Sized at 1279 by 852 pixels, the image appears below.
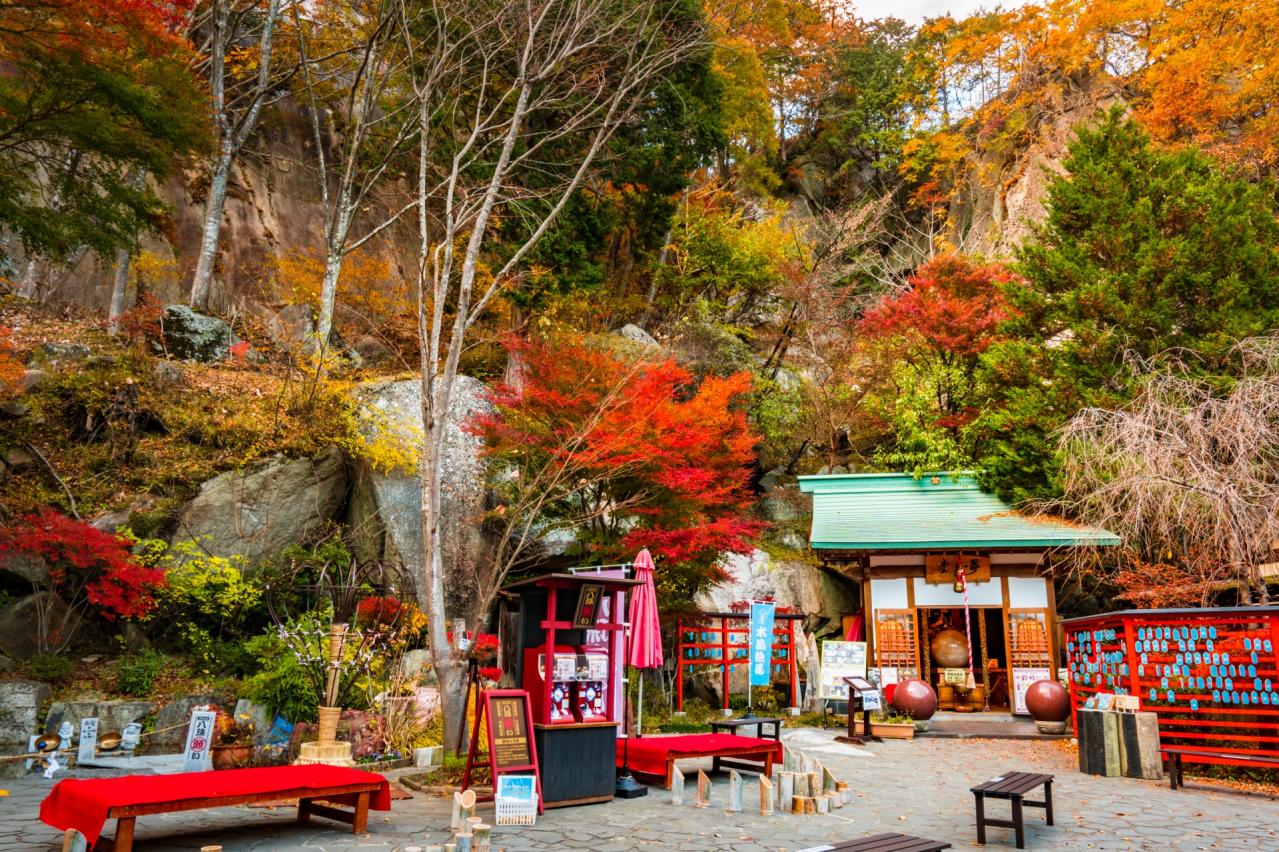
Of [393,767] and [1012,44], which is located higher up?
[1012,44]

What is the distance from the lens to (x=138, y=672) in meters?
9.91

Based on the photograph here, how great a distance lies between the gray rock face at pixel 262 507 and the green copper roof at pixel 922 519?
920 centimetres

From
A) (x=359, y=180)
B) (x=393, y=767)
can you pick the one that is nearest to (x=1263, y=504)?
(x=393, y=767)

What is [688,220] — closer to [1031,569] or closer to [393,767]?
[1031,569]

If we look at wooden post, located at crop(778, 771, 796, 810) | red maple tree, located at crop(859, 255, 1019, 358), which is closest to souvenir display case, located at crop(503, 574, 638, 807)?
wooden post, located at crop(778, 771, 796, 810)

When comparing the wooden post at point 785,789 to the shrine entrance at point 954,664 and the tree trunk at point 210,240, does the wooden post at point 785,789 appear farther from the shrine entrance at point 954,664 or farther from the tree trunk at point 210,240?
the tree trunk at point 210,240

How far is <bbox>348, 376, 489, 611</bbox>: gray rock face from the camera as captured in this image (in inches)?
533

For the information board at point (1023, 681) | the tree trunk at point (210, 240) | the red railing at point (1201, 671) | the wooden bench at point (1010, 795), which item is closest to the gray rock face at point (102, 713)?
the wooden bench at point (1010, 795)

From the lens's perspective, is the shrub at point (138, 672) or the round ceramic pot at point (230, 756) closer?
the round ceramic pot at point (230, 756)

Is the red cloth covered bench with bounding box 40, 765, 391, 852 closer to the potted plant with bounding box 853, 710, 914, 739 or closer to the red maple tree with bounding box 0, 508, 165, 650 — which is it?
the red maple tree with bounding box 0, 508, 165, 650

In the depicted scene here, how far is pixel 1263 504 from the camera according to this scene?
33.5 ft

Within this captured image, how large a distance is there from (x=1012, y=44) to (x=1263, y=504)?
19.9 metres

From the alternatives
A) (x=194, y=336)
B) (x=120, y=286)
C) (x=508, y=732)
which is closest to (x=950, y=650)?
(x=508, y=732)

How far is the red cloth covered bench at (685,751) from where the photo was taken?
26.6ft
